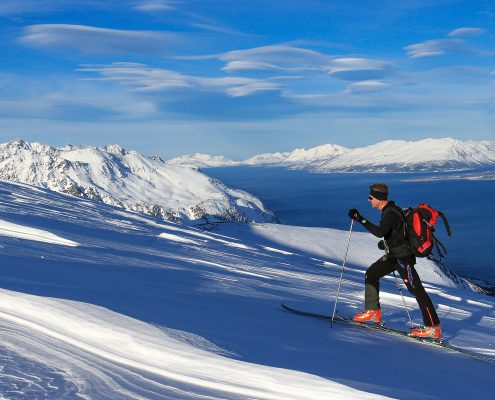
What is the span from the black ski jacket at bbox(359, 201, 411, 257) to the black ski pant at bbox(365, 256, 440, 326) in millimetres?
181

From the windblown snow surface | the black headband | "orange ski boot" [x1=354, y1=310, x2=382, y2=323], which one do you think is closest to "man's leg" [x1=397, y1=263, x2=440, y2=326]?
the windblown snow surface

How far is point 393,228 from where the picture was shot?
704cm

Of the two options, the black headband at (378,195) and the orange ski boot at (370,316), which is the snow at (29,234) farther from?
the black headband at (378,195)

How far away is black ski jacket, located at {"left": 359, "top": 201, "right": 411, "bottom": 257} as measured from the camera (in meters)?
6.99

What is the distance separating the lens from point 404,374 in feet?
16.7

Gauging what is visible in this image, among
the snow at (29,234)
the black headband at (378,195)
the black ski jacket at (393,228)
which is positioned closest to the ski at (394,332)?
the black ski jacket at (393,228)

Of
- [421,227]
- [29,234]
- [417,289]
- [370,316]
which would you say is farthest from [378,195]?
→ [29,234]

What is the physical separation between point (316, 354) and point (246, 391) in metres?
1.90

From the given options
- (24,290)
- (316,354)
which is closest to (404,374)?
(316,354)

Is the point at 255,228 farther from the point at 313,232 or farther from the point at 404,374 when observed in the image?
the point at 404,374

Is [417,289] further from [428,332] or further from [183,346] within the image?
[183,346]

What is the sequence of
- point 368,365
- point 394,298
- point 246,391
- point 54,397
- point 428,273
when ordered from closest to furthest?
point 54,397, point 246,391, point 368,365, point 394,298, point 428,273

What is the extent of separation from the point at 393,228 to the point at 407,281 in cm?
85

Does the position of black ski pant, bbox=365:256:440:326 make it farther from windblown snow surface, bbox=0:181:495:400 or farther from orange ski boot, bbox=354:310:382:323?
windblown snow surface, bbox=0:181:495:400
